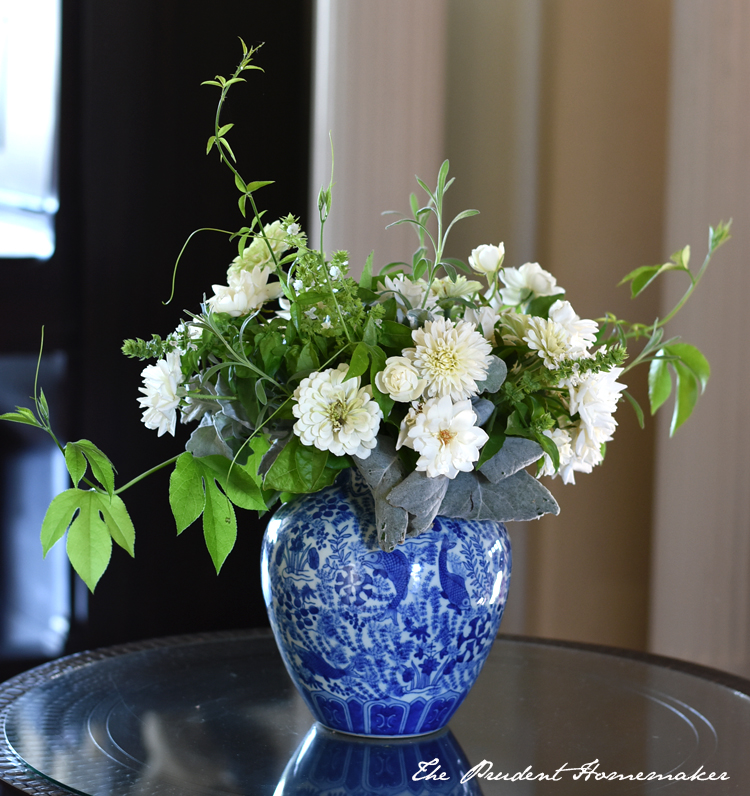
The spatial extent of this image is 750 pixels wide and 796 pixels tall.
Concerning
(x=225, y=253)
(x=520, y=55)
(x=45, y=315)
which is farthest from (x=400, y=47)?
(x=45, y=315)

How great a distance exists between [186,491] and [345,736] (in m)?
0.29

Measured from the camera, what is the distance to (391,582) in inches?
33.6

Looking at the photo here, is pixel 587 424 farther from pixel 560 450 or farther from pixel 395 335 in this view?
pixel 395 335

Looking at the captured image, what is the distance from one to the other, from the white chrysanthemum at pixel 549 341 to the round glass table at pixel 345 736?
1.20ft

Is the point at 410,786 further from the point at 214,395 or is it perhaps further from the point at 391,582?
the point at 214,395

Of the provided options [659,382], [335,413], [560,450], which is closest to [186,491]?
[335,413]

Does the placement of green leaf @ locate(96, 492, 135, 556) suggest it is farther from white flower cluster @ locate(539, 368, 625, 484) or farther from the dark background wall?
the dark background wall

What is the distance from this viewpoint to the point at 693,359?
3.55ft

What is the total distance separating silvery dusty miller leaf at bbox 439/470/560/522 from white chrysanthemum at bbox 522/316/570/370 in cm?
12

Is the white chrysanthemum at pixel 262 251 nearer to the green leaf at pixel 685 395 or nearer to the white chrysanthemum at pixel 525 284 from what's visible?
the white chrysanthemum at pixel 525 284

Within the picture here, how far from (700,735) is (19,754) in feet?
2.11

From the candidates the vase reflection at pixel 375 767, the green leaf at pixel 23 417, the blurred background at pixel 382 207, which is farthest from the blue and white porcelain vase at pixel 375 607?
the blurred background at pixel 382 207

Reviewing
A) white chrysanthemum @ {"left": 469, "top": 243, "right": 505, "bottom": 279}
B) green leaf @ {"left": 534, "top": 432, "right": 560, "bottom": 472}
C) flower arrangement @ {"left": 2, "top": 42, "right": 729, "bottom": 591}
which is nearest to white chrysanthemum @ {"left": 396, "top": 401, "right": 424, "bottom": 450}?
flower arrangement @ {"left": 2, "top": 42, "right": 729, "bottom": 591}

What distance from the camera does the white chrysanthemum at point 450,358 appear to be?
0.80 m
